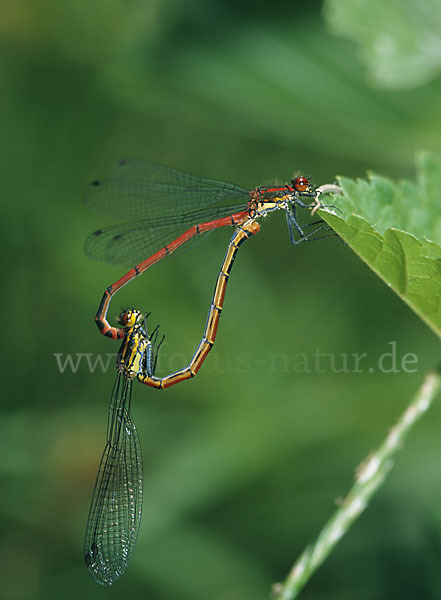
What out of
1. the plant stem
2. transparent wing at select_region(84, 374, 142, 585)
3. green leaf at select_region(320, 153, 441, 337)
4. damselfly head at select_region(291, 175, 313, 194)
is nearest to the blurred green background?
transparent wing at select_region(84, 374, 142, 585)

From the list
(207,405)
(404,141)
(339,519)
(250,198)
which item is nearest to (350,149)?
(404,141)

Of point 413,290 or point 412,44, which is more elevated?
point 412,44

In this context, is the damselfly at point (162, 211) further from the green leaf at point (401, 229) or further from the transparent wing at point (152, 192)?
the green leaf at point (401, 229)

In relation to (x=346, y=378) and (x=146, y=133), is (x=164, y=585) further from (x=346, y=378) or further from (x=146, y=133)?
(x=146, y=133)

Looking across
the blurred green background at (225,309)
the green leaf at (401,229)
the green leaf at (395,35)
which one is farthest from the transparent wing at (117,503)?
the green leaf at (395,35)

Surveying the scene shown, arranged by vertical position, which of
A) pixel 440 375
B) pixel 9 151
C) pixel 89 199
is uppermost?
pixel 9 151

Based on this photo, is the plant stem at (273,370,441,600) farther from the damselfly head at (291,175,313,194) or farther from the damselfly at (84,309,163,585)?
the damselfly head at (291,175,313,194)

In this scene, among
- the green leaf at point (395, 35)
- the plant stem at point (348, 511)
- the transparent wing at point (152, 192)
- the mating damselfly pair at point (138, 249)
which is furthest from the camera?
the transparent wing at point (152, 192)
